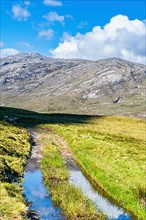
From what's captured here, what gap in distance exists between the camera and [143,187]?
2616cm

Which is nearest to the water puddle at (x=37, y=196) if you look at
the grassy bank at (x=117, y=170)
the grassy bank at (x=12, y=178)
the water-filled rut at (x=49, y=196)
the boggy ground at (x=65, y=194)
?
the water-filled rut at (x=49, y=196)

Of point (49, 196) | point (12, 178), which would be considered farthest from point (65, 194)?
point (12, 178)

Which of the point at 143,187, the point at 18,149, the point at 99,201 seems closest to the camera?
the point at 99,201

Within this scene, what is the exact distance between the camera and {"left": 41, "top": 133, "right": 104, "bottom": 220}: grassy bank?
1833cm

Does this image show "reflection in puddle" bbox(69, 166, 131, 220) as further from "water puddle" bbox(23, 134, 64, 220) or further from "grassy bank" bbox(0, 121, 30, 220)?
"grassy bank" bbox(0, 121, 30, 220)

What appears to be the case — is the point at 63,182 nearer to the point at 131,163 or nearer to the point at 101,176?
the point at 101,176

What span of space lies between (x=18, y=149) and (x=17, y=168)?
8.71 metres

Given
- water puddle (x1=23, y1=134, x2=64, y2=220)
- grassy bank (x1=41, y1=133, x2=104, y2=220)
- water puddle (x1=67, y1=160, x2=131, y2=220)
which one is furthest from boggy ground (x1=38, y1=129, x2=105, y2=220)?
water puddle (x1=67, y1=160, x2=131, y2=220)

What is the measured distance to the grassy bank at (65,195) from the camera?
60.1ft

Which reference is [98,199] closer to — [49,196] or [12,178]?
[49,196]

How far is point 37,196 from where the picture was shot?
21.8 m

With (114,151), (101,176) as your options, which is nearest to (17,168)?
(101,176)

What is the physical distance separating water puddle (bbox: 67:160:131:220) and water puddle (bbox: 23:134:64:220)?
275 centimetres

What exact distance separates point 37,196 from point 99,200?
166 inches
